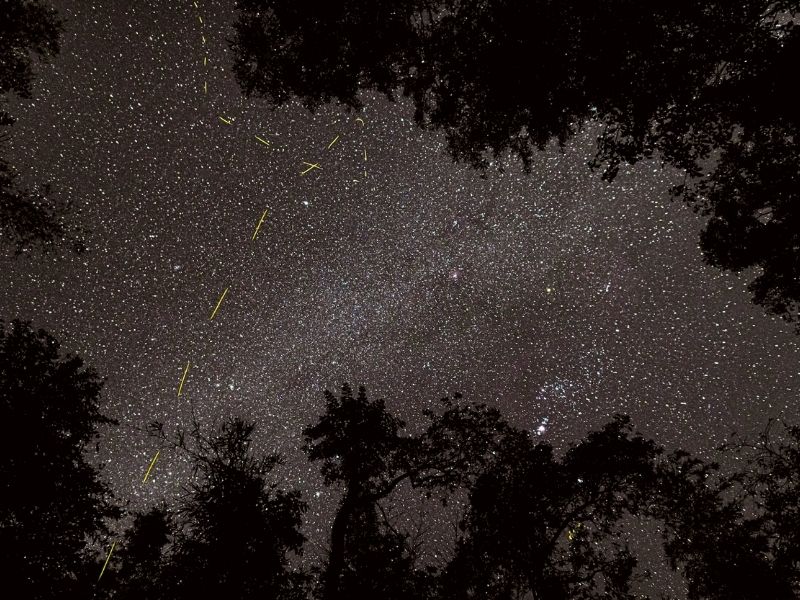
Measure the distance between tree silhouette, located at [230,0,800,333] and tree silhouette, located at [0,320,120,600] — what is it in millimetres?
8066

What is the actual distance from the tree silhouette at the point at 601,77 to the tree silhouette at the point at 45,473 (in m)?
8.07

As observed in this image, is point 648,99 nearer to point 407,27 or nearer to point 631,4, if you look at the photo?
point 631,4

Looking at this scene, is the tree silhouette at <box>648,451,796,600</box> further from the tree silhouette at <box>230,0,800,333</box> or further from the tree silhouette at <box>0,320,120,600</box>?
the tree silhouette at <box>0,320,120,600</box>

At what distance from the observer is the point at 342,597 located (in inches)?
365

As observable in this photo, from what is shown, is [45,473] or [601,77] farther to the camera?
[45,473]

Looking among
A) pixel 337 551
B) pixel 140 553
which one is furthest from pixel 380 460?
pixel 140 553

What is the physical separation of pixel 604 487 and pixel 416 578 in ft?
18.3

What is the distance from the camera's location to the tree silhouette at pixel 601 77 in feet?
18.8

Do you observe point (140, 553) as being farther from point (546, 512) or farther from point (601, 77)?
point (601, 77)

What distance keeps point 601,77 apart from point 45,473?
1386 cm

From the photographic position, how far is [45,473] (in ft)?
31.4

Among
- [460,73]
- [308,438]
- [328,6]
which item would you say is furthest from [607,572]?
[328,6]

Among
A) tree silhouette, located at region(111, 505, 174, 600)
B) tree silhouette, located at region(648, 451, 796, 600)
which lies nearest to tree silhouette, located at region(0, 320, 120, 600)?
tree silhouette, located at region(111, 505, 174, 600)

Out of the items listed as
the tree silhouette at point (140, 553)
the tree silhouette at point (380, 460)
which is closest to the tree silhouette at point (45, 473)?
the tree silhouette at point (140, 553)
